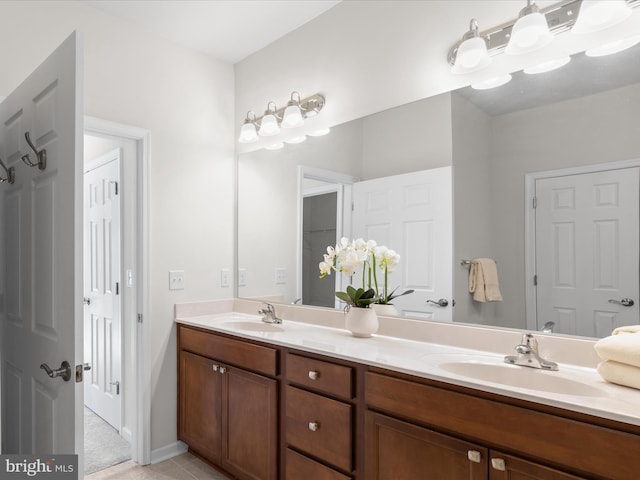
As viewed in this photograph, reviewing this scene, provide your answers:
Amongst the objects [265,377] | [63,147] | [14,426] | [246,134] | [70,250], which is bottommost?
[14,426]

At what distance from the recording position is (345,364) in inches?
61.5

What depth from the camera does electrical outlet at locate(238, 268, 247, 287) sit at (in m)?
2.81

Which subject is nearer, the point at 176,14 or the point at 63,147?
the point at 63,147

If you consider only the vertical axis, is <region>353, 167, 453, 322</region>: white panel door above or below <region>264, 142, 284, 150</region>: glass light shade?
below

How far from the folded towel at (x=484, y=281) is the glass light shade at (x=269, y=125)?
1.47 m

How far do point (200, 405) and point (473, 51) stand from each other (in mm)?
2303

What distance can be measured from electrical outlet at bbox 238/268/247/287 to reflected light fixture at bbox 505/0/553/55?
2047 mm

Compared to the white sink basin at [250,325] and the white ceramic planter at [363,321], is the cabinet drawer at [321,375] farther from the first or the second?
the white sink basin at [250,325]

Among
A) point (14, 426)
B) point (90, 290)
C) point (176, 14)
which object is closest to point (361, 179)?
point (176, 14)

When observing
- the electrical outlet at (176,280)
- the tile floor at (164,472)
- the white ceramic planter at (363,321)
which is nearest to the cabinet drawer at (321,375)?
the white ceramic planter at (363,321)

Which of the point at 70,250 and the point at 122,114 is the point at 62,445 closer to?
the point at 70,250

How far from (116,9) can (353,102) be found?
1.44 m

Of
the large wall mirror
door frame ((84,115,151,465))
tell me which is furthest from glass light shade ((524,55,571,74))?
door frame ((84,115,151,465))

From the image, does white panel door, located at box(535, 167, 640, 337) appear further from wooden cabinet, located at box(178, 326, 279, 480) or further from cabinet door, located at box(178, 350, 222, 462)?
cabinet door, located at box(178, 350, 222, 462)
